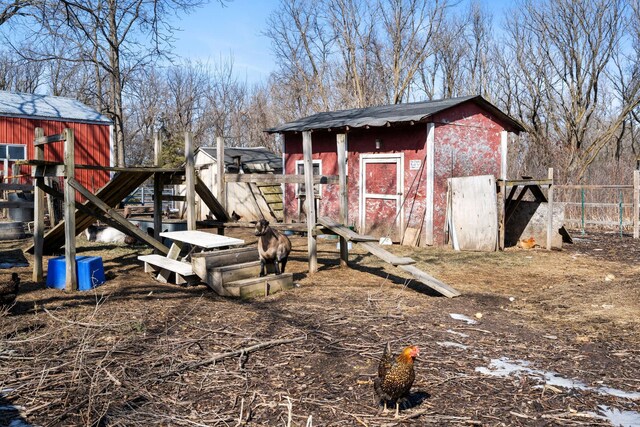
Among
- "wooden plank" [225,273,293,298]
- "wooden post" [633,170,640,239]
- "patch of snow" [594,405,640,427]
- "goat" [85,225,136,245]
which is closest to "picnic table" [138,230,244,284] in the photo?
"wooden plank" [225,273,293,298]

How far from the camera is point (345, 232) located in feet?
30.2

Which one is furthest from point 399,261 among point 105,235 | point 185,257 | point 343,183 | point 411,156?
point 105,235

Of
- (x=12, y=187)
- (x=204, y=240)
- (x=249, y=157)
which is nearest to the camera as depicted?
(x=204, y=240)

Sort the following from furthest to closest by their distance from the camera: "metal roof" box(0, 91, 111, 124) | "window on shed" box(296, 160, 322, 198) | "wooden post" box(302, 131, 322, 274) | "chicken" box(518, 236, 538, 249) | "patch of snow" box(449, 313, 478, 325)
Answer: "metal roof" box(0, 91, 111, 124), "window on shed" box(296, 160, 322, 198), "chicken" box(518, 236, 538, 249), "wooden post" box(302, 131, 322, 274), "patch of snow" box(449, 313, 478, 325)

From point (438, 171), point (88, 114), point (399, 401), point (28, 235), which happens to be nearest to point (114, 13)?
point (88, 114)

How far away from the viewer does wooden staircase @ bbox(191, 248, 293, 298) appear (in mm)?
7656

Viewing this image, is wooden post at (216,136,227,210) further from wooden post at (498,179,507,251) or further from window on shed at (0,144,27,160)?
window on shed at (0,144,27,160)

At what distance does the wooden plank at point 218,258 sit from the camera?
25.7 ft

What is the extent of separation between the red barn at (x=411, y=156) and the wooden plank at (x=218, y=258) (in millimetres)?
6718

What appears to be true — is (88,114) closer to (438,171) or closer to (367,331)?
(438,171)

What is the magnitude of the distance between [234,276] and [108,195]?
380cm

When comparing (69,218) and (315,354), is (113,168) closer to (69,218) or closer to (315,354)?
(69,218)

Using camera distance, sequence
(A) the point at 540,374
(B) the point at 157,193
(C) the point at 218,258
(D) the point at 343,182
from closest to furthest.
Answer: (A) the point at 540,374, (C) the point at 218,258, (D) the point at 343,182, (B) the point at 157,193

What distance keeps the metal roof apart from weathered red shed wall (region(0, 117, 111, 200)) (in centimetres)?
21
